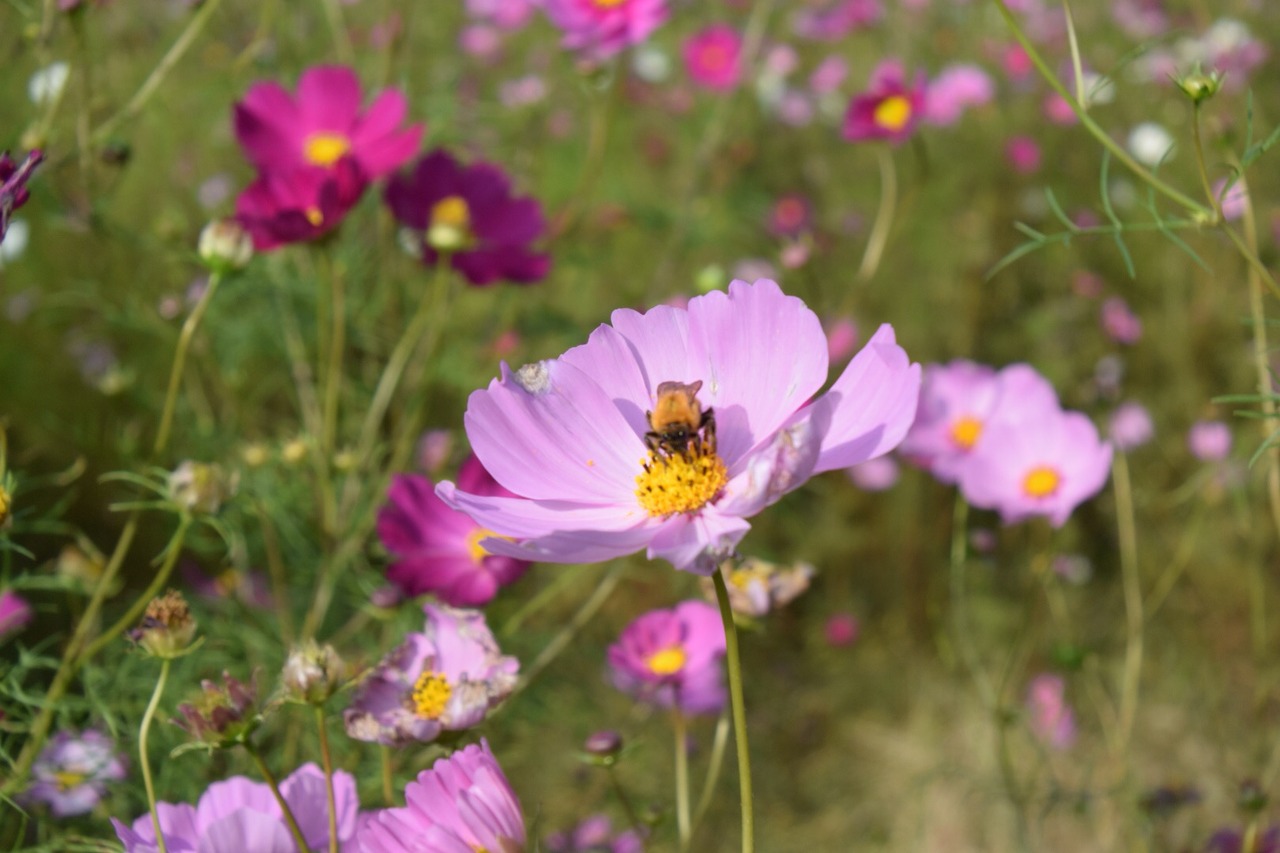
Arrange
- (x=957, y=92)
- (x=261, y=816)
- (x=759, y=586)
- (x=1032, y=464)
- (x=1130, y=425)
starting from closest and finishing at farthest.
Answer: (x=261, y=816)
(x=759, y=586)
(x=1032, y=464)
(x=1130, y=425)
(x=957, y=92)

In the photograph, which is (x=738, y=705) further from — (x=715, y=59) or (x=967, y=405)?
(x=715, y=59)

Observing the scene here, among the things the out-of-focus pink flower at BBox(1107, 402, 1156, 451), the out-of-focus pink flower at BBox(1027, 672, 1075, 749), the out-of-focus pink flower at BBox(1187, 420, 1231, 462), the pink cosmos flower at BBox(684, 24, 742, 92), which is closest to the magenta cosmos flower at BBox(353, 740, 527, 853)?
the out-of-focus pink flower at BBox(1027, 672, 1075, 749)

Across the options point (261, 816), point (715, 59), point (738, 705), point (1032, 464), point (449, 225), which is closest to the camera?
point (738, 705)

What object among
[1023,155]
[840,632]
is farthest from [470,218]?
[1023,155]

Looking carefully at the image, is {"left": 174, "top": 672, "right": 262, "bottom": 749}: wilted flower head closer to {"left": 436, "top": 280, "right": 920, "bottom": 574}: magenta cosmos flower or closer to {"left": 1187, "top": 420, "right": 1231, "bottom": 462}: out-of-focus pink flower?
{"left": 436, "top": 280, "right": 920, "bottom": 574}: magenta cosmos flower

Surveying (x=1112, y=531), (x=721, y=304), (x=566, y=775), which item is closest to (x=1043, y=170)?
(x=1112, y=531)

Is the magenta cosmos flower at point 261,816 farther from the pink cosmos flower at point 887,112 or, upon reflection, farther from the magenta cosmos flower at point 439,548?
the pink cosmos flower at point 887,112
